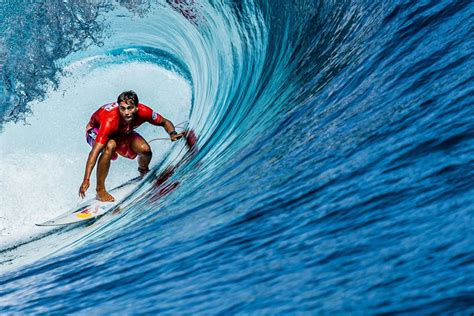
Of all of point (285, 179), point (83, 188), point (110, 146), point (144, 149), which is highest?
point (144, 149)

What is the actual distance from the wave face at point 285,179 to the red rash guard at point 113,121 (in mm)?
626

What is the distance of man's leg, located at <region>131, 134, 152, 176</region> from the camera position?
7.19 metres

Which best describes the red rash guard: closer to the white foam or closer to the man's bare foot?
the man's bare foot

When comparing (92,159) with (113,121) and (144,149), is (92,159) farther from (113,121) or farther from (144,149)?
(144,149)

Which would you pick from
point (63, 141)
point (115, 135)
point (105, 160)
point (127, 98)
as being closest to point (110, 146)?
point (105, 160)

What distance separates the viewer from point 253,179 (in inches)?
223

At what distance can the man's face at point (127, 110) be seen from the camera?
21.9 ft

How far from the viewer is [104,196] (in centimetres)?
710

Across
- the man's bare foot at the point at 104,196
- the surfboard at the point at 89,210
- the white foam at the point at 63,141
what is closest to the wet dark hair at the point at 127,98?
the man's bare foot at the point at 104,196

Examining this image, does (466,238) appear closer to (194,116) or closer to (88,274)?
(88,274)

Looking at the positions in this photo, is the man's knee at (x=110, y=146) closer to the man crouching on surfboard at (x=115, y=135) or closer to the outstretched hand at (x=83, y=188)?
the man crouching on surfboard at (x=115, y=135)

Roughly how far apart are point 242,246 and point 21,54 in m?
8.08

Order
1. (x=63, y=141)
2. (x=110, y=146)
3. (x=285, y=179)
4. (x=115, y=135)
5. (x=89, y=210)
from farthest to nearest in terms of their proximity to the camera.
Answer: (x=63, y=141) < (x=89, y=210) < (x=115, y=135) < (x=110, y=146) < (x=285, y=179)

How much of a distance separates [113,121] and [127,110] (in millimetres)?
189
